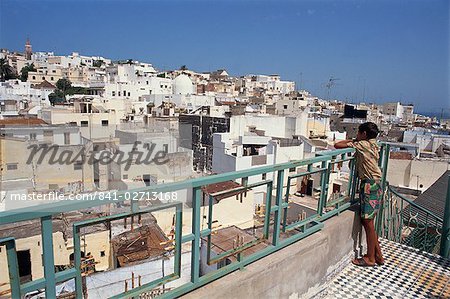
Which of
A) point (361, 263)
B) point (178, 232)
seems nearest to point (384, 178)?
point (361, 263)

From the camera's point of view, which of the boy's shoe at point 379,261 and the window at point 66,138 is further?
the window at point 66,138

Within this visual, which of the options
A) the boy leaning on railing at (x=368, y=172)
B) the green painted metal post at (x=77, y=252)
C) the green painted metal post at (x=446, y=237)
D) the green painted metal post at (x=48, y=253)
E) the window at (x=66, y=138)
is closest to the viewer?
the green painted metal post at (x=48, y=253)

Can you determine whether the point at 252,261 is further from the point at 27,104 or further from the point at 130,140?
the point at 27,104

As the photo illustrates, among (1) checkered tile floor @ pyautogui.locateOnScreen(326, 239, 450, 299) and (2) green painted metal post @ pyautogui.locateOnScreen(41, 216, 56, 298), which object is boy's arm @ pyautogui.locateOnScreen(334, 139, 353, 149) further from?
(2) green painted metal post @ pyautogui.locateOnScreen(41, 216, 56, 298)

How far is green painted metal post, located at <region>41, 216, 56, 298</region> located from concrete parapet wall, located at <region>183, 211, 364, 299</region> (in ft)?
2.66

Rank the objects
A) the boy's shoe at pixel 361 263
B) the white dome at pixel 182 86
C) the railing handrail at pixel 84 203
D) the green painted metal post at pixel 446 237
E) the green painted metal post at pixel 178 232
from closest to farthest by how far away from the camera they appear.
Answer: the railing handrail at pixel 84 203 → the green painted metal post at pixel 178 232 → the boy's shoe at pixel 361 263 → the green painted metal post at pixel 446 237 → the white dome at pixel 182 86

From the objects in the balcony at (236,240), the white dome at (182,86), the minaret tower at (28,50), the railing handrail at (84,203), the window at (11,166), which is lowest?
the window at (11,166)

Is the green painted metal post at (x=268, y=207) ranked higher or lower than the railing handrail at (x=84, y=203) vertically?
lower

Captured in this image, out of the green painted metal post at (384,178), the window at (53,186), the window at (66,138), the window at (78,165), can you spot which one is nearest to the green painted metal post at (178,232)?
the green painted metal post at (384,178)

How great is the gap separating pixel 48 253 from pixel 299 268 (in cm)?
206

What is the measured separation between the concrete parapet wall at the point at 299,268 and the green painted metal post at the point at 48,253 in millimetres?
812

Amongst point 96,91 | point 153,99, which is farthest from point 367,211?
point 96,91

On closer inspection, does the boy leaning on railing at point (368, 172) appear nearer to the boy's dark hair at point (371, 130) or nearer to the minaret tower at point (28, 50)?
the boy's dark hair at point (371, 130)

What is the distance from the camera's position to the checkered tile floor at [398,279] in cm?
314
